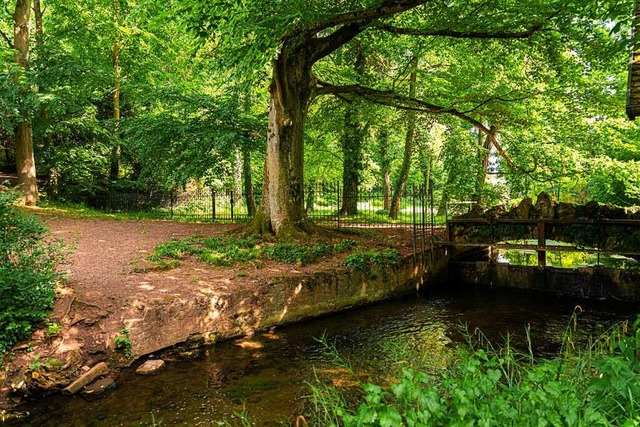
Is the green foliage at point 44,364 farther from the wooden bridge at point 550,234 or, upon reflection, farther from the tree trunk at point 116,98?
the tree trunk at point 116,98

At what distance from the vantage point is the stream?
488 cm

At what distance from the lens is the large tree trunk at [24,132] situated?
16109 millimetres

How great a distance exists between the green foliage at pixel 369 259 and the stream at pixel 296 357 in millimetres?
960

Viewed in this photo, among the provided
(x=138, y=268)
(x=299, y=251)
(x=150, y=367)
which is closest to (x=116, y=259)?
(x=138, y=268)

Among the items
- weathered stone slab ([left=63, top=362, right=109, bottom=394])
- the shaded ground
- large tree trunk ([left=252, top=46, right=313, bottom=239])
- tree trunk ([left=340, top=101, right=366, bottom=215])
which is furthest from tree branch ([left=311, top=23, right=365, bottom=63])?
weathered stone slab ([left=63, top=362, right=109, bottom=394])

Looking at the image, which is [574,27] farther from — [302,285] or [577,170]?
[302,285]

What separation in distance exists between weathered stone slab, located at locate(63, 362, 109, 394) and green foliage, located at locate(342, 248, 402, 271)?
5.31 m

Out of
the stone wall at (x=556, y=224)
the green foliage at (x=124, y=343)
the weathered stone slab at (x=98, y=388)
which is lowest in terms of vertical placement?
the weathered stone slab at (x=98, y=388)

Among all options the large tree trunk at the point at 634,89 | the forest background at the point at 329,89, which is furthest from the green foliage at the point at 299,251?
the large tree trunk at the point at 634,89

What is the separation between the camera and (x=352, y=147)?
1884cm

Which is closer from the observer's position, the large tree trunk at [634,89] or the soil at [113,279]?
the soil at [113,279]

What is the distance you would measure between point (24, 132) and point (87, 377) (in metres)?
14.9

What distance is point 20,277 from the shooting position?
5664 millimetres

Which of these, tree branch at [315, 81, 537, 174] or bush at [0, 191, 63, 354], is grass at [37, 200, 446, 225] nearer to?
tree branch at [315, 81, 537, 174]
